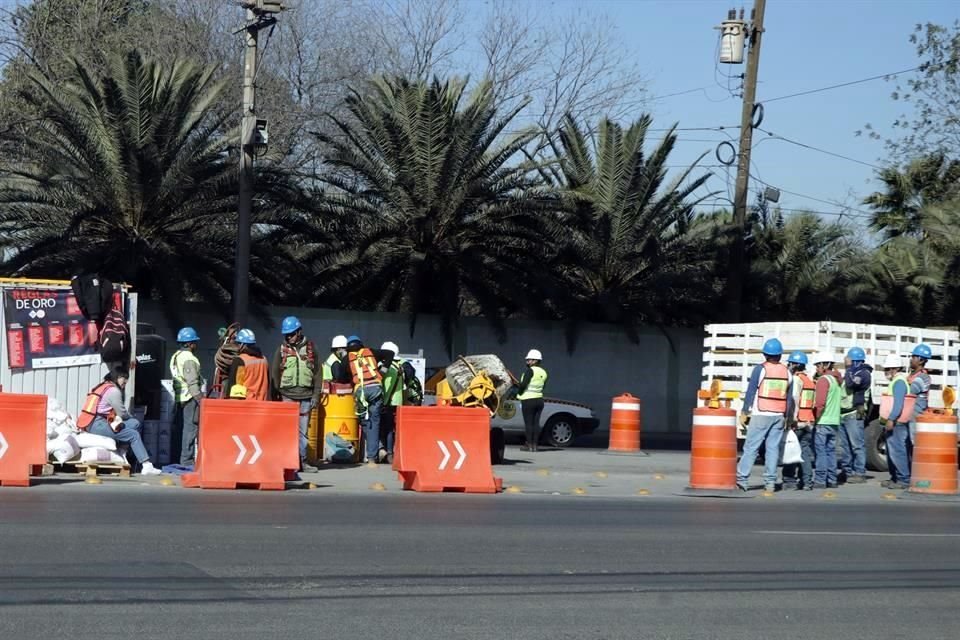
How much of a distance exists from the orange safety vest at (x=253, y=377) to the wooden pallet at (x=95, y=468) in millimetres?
1610

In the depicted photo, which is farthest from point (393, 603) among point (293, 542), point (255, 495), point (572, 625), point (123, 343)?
point (123, 343)

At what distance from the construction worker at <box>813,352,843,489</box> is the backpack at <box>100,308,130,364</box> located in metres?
8.37

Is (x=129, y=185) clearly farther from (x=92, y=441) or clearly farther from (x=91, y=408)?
(x=92, y=441)

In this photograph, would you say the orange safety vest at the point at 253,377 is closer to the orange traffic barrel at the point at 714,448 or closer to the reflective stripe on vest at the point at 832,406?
the orange traffic barrel at the point at 714,448

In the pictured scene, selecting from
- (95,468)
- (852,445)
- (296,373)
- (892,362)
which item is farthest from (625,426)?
(95,468)

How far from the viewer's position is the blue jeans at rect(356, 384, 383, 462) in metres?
17.3

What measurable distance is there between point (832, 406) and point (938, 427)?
133 cm

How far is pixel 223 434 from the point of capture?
1418cm

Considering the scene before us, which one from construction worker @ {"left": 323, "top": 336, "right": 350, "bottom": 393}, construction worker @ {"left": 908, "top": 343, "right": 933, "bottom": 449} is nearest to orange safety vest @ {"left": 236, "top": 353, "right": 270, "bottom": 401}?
construction worker @ {"left": 323, "top": 336, "right": 350, "bottom": 393}

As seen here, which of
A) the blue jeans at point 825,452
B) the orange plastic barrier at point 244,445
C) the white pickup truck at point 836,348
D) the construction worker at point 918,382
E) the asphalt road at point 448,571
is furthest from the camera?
the white pickup truck at point 836,348

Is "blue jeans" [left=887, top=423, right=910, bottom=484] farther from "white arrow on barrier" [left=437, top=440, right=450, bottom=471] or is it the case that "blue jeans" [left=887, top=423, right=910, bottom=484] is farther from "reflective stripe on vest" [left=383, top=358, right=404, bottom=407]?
"reflective stripe on vest" [left=383, top=358, right=404, bottom=407]

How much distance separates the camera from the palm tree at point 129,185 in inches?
951

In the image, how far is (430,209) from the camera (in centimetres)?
2736

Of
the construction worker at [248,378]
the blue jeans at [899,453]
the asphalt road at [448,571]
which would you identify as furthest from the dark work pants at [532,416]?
the asphalt road at [448,571]
